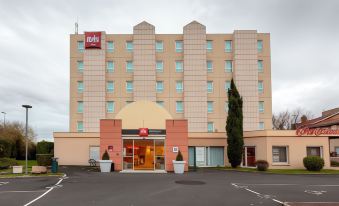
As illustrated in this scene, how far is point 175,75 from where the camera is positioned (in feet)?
155

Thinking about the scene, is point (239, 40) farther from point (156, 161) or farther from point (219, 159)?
point (156, 161)

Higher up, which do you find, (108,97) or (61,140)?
(108,97)

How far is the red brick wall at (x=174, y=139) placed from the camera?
30781mm

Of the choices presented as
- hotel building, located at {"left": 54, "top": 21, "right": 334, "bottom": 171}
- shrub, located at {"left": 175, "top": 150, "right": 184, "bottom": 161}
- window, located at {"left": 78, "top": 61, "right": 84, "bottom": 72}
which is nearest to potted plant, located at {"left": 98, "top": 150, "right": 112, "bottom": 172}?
shrub, located at {"left": 175, "top": 150, "right": 184, "bottom": 161}

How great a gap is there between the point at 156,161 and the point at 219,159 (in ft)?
38.0

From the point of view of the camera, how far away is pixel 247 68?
4678 centimetres

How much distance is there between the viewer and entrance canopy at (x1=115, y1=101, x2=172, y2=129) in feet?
104

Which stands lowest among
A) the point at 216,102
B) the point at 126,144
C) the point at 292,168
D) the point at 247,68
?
Result: the point at 292,168

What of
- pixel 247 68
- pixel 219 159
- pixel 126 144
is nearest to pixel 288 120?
pixel 247 68

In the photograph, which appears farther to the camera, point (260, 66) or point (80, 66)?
point (260, 66)

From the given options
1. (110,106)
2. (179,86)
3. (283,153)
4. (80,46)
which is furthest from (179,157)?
(80,46)

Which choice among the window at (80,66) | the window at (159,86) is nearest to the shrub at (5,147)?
the window at (80,66)

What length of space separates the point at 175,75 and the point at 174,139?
1768 centimetres

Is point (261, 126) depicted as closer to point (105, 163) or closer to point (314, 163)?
point (314, 163)
